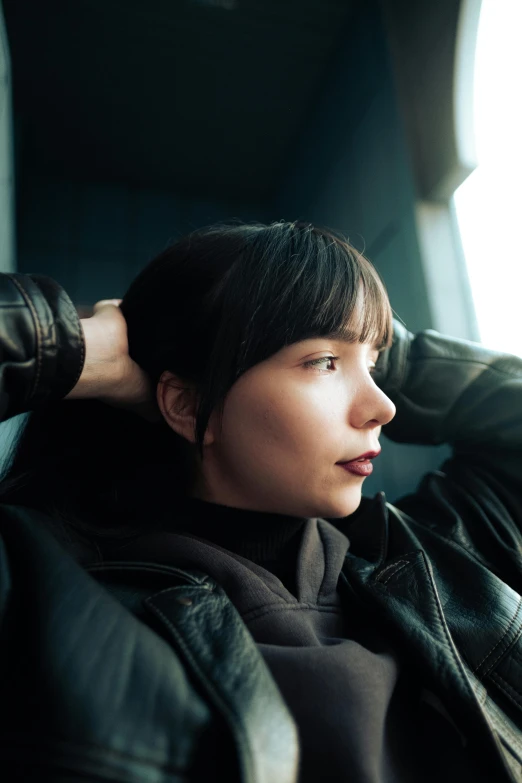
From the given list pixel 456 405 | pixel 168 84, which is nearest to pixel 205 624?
pixel 456 405

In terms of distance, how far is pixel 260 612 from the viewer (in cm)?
71

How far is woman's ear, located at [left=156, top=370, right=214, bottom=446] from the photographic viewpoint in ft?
2.91

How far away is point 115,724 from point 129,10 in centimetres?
210

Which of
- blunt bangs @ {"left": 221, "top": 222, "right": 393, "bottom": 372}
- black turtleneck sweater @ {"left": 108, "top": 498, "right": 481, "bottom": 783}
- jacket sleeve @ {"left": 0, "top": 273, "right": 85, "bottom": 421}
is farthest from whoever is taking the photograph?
blunt bangs @ {"left": 221, "top": 222, "right": 393, "bottom": 372}

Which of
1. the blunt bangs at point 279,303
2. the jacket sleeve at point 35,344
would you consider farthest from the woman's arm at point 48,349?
the blunt bangs at point 279,303

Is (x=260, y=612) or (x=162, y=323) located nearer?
(x=260, y=612)

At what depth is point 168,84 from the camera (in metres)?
2.10

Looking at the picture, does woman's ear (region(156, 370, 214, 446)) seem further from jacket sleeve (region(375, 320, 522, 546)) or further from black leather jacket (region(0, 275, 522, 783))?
jacket sleeve (region(375, 320, 522, 546))

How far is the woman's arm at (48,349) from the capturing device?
0.69 m

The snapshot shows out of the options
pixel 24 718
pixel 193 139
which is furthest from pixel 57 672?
pixel 193 139

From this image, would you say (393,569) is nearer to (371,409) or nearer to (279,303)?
(371,409)

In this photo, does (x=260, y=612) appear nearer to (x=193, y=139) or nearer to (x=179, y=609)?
(x=179, y=609)

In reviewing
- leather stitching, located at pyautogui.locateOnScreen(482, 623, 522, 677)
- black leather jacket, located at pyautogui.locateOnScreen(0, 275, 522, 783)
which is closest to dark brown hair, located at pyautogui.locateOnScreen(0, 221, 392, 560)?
black leather jacket, located at pyautogui.locateOnScreen(0, 275, 522, 783)

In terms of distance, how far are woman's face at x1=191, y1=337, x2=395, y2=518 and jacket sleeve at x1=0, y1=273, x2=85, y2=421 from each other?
233 millimetres
